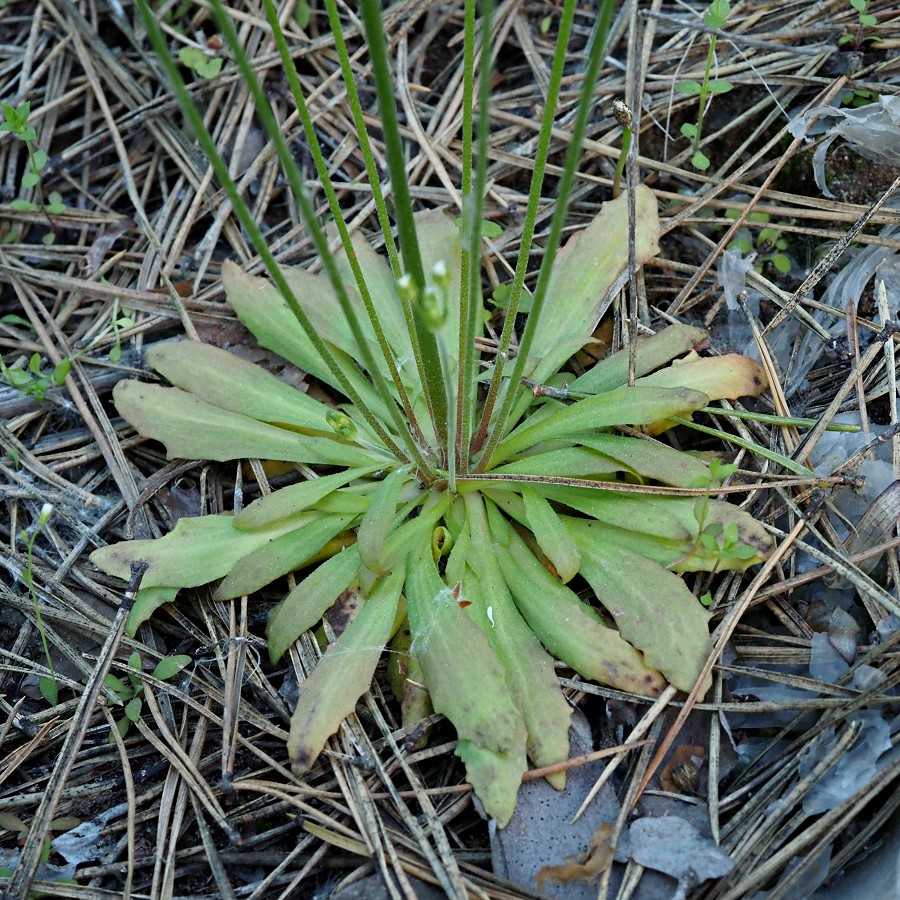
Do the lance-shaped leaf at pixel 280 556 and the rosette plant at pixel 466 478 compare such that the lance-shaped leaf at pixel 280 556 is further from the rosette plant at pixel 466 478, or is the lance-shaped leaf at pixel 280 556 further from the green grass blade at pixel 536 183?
the green grass blade at pixel 536 183

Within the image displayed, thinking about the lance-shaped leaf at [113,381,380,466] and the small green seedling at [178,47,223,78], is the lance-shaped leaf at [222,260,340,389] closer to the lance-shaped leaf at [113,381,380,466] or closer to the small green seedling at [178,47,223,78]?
the lance-shaped leaf at [113,381,380,466]

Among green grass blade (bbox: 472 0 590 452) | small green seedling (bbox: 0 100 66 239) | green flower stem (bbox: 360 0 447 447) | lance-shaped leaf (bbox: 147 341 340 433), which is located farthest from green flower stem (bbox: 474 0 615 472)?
small green seedling (bbox: 0 100 66 239)

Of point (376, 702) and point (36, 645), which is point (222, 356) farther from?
point (376, 702)

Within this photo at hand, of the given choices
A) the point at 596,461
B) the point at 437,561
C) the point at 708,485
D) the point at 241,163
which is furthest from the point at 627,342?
the point at 241,163

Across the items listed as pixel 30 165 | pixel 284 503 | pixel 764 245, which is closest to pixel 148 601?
pixel 284 503

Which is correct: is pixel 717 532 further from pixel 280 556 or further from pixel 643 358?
pixel 280 556

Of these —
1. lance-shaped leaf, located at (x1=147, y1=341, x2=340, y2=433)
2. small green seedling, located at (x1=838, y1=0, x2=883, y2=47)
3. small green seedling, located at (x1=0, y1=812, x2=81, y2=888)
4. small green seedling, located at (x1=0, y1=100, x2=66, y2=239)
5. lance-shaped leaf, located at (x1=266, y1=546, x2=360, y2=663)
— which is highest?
small green seedling, located at (x1=838, y1=0, x2=883, y2=47)
